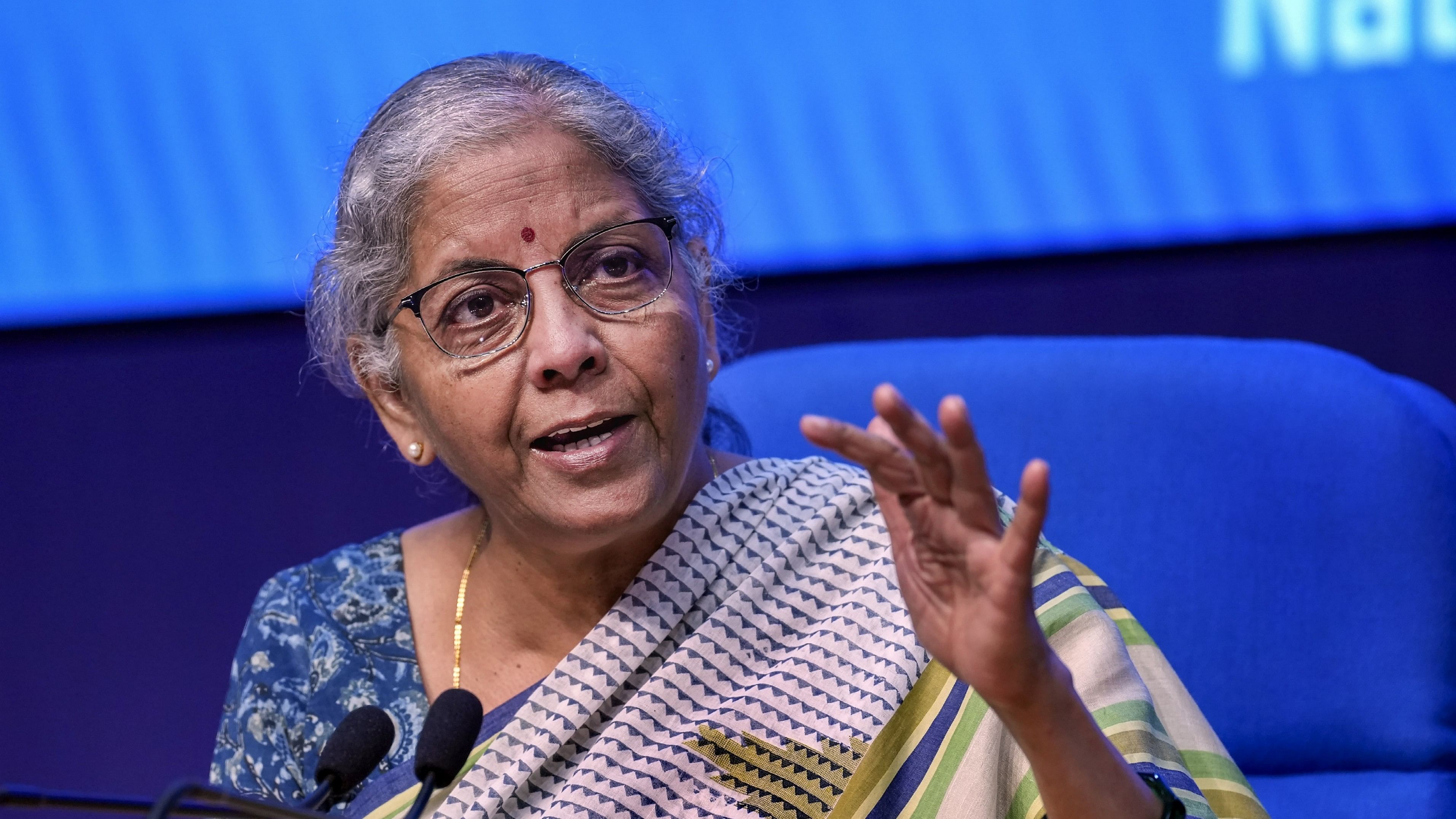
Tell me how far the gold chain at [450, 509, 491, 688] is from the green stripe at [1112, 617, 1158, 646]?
760mm

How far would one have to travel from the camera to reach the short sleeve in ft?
4.99

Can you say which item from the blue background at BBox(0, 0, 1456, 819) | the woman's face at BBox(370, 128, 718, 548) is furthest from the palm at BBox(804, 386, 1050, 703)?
the blue background at BBox(0, 0, 1456, 819)

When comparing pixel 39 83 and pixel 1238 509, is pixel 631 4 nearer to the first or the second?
pixel 39 83

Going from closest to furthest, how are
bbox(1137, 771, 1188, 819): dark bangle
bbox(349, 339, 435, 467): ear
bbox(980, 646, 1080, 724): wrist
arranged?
bbox(980, 646, 1080, 724): wrist
bbox(1137, 771, 1188, 819): dark bangle
bbox(349, 339, 435, 467): ear

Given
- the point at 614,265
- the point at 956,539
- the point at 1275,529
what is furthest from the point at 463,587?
the point at 1275,529

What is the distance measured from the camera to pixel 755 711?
52.1 inches

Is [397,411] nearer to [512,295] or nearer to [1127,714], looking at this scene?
[512,295]

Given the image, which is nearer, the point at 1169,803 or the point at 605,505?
the point at 1169,803

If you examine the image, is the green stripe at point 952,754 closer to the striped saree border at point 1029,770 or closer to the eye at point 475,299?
the striped saree border at point 1029,770

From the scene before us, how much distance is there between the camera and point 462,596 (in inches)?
63.4

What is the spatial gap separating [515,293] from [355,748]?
51 cm

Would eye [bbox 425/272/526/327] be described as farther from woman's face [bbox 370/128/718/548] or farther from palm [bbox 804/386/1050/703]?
palm [bbox 804/386/1050/703]

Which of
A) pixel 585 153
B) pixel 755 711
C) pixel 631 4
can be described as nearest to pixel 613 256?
pixel 585 153

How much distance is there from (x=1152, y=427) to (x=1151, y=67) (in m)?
0.74
